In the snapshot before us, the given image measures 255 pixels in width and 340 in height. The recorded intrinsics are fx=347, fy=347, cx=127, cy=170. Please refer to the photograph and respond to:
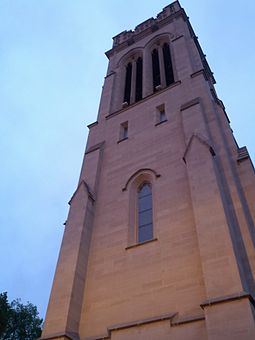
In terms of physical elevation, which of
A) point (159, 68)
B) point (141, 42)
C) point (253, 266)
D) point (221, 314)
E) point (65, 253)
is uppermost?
point (141, 42)

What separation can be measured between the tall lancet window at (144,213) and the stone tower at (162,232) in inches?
1.9

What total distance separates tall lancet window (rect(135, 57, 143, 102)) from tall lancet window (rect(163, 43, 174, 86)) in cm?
202

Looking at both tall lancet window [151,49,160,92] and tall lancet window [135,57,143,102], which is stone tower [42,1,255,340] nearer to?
tall lancet window [135,57,143,102]

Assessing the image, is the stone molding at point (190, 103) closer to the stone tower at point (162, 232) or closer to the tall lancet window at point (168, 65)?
the stone tower at point (162, 232)

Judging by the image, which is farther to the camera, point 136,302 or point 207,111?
point 207,111

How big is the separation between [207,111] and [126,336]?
1071cm

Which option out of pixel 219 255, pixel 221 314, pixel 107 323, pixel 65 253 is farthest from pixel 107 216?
pixel 221 314

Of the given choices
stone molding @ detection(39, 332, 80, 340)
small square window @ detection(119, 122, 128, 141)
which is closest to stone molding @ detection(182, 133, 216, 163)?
small square window @ detection(119, 122, 128, 141)

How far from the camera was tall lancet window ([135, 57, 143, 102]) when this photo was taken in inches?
934

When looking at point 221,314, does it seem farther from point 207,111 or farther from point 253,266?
point 207,111

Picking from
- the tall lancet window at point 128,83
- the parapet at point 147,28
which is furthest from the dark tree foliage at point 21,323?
the parapet at point 147,28

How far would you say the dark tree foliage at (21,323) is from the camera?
3087cm

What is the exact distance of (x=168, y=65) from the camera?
25188mm

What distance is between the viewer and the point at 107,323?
1091 centimetres
